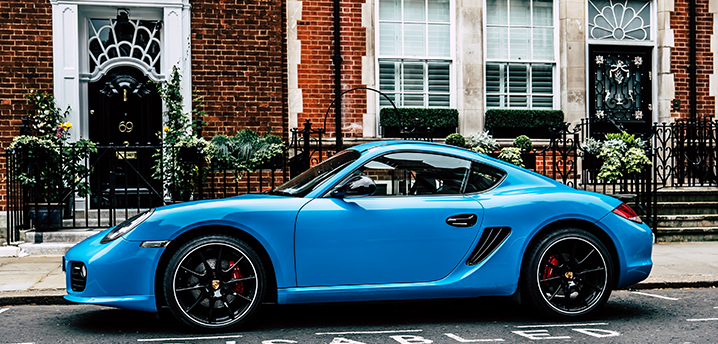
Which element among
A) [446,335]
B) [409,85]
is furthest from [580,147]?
[446,335]

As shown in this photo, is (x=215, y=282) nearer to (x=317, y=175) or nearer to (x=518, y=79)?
(x=317, y=175)

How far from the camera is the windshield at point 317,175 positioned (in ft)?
17.4

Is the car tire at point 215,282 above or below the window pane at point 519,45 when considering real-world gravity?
below

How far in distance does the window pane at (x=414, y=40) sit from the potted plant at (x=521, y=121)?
161 cm

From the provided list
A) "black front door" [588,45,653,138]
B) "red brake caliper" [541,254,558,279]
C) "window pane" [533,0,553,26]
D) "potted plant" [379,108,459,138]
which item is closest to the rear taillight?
"red brake caliper" [541,254,558,279]

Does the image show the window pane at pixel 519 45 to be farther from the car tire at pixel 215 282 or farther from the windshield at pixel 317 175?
the car tire at pixel 215 282

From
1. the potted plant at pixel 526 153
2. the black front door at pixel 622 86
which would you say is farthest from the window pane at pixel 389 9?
the black front door at pixel 622 86

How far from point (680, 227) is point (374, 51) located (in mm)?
5584

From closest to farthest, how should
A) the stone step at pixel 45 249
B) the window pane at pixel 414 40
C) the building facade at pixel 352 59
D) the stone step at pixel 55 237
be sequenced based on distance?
the stone step at pixel 45 249, the stone step at pixel 55 237, the building facade at pixel 352 59, the window pane at pixel 414 40

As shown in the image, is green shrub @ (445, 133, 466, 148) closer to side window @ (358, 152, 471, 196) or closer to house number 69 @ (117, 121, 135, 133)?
house number 69 @ (117, 121, 135, 133)

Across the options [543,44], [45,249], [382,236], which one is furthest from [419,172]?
[543,44]

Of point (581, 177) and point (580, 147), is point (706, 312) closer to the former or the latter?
point (580, 147)

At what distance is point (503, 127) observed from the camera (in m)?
12.3

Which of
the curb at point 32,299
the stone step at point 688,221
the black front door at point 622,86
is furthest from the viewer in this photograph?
the black front door at point 622,86
